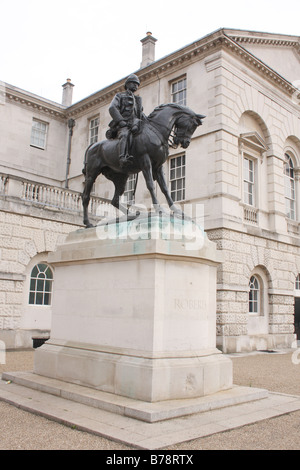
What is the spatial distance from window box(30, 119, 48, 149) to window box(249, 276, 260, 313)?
14.7m

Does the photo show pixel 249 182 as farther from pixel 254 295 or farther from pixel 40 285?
pixel 40 285

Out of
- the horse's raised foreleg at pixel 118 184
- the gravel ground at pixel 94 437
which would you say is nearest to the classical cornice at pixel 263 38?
the horse's raised foreleg at pixel 118 184

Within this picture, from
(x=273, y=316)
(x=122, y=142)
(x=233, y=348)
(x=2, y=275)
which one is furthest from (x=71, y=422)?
(x=273, y=316)

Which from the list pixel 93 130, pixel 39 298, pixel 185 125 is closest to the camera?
pixel 185 125

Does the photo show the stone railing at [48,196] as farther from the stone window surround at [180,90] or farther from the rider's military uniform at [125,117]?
the rider's military uniform at [125,117]

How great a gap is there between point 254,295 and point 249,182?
5234 millimetres

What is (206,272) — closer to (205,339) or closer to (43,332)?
(205,339)

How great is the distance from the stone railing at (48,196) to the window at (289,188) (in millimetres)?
9341

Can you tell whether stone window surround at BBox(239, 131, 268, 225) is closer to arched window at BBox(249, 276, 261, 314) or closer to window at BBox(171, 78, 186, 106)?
arched window at BBox(249, 276, 261, 314)

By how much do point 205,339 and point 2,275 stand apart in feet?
32.9

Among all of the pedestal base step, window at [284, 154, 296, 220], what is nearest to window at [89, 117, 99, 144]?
window at [284, 154, 296, 220]

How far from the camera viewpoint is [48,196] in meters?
17.0

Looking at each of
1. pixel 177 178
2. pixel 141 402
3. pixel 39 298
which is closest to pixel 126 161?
pixel 141 402

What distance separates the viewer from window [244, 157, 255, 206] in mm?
20000
